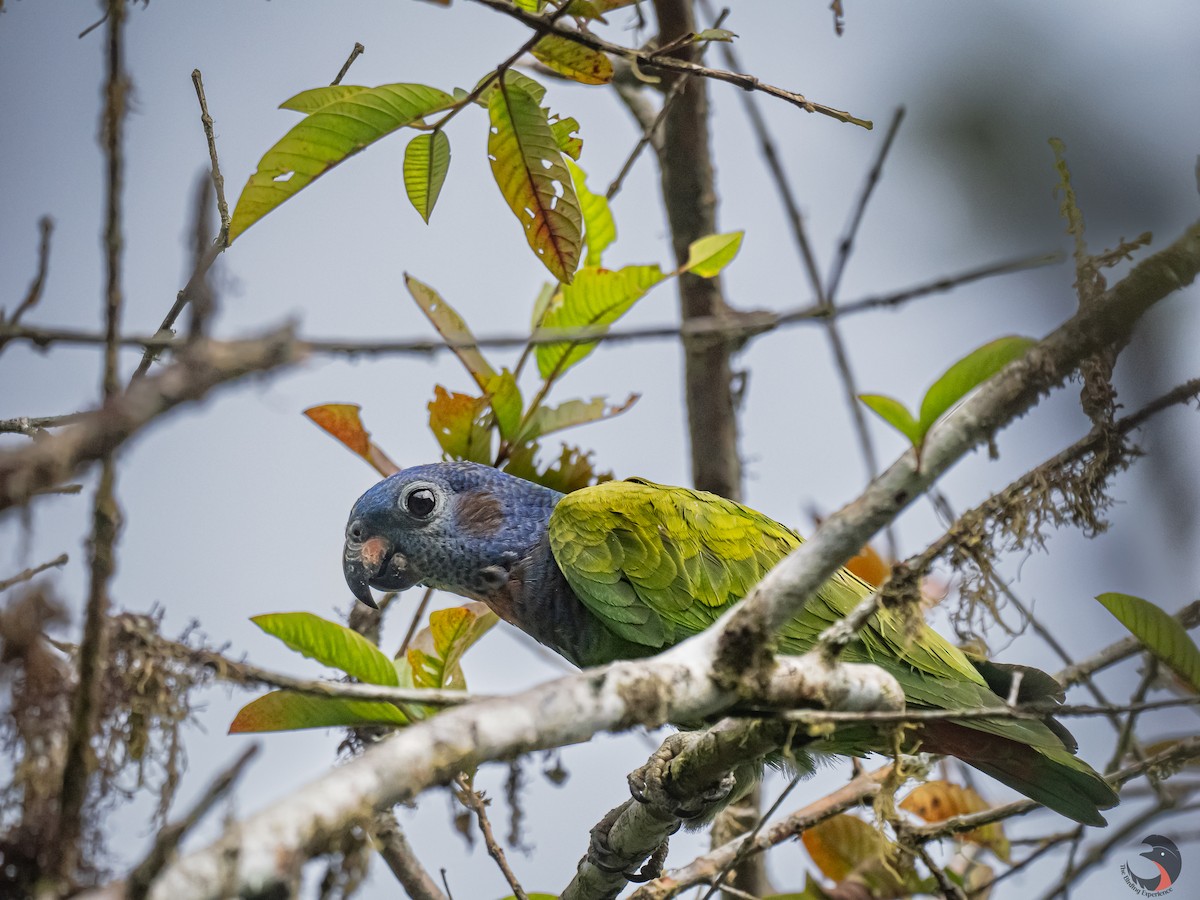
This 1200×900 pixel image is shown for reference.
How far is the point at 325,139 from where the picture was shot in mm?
2531

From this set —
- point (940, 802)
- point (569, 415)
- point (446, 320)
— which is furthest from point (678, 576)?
point (940, 802)

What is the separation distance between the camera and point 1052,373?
1.65 meters

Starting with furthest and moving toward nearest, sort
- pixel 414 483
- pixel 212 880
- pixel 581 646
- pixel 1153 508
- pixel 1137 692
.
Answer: pixel 414 483 < pixel 581 646 < pixel 1137 692 < pixel 1153 508 < pixel 212 880

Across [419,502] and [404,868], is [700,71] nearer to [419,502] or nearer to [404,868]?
[419,502]

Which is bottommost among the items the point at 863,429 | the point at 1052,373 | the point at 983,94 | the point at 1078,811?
the point at 1078,811

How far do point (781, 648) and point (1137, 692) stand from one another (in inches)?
38.8

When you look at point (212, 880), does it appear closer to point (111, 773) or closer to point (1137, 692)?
point (111, 773)

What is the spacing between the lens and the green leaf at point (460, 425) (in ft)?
11.1

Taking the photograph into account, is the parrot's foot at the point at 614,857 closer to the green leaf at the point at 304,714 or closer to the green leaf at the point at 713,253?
the green leaf at the point at 304,714

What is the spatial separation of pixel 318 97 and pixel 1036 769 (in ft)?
8.96

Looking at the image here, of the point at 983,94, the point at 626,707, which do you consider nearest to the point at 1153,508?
the point at 983,94

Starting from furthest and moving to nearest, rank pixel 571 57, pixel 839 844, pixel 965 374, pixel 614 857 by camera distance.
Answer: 1. pixel 839 844
2. pixel 614 857
3. pixel 571 57
4. pixel 965 374

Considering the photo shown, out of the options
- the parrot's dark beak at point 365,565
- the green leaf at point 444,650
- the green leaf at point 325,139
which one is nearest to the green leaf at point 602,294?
the green leaf at point 325,139

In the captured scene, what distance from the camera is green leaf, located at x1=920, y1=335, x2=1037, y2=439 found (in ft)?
5.43
